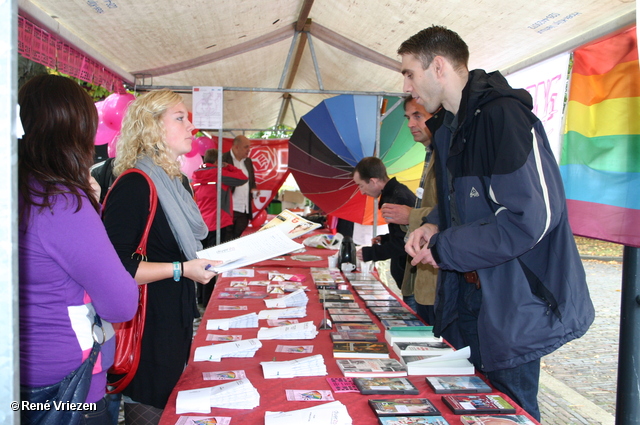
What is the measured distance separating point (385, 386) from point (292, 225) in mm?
842

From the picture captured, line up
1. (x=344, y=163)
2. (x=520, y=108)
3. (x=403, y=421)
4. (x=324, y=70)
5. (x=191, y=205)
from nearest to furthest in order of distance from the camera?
1. (x=403, y=421)
2. (x=520, y=108)
3. (x=191, y=205)
4. (x=344, y=163)
5. (x=324, y=70)

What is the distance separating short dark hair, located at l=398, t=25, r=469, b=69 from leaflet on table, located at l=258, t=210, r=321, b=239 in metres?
0.77

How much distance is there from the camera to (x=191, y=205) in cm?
217

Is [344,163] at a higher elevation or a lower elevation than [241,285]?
higher

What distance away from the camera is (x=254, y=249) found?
5.92 ft

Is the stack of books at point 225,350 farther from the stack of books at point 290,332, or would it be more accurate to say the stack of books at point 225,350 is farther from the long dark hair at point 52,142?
the long dark hair at point 52,142

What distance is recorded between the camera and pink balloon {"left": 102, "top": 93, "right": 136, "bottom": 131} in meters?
3.83

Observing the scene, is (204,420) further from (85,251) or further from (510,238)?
(510,238)

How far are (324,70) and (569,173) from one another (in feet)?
14.8

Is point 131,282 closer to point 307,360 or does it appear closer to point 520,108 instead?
point 307,360

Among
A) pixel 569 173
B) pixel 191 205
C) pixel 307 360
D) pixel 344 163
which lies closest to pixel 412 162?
pixel 344 163

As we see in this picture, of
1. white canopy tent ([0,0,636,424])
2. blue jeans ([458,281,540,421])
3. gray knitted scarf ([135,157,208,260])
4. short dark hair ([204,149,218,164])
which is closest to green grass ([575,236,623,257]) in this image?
white canopy tent ([0,0,636,424])

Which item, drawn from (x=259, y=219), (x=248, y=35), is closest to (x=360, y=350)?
(x=248, y=35)

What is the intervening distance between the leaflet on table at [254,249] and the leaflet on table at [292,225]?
0.29 feet
